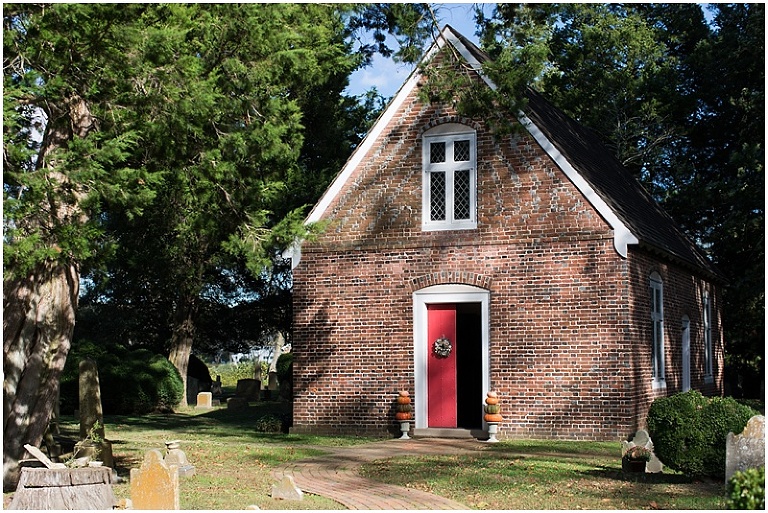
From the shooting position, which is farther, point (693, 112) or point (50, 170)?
point (693, 112)

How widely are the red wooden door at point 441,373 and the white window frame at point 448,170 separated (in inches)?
67.4

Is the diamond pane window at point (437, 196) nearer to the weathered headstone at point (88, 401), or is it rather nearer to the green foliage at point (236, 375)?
the weathered headstone at point (88, 401)

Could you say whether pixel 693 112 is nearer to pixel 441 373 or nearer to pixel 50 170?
pixel 441 373

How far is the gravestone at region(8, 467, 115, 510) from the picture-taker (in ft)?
35.9

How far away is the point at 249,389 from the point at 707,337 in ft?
53.5

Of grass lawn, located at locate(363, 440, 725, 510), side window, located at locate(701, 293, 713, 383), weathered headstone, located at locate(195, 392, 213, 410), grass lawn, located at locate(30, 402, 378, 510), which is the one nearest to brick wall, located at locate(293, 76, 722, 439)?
grass lawn, located at locate(30, 402, 378, 510)

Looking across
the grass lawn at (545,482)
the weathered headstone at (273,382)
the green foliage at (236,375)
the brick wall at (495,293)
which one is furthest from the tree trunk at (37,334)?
the green foliage at (236,375)

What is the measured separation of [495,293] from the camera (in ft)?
64.5

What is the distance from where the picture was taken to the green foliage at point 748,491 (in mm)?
8414

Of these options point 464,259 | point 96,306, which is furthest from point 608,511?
point 96,306

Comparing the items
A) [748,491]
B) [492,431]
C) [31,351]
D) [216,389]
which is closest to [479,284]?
[492,431]

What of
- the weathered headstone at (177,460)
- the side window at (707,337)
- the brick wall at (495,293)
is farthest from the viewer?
the side window at (707,337)

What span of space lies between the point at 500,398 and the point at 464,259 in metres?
2.89

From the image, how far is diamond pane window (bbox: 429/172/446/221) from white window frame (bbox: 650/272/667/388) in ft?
15.3
